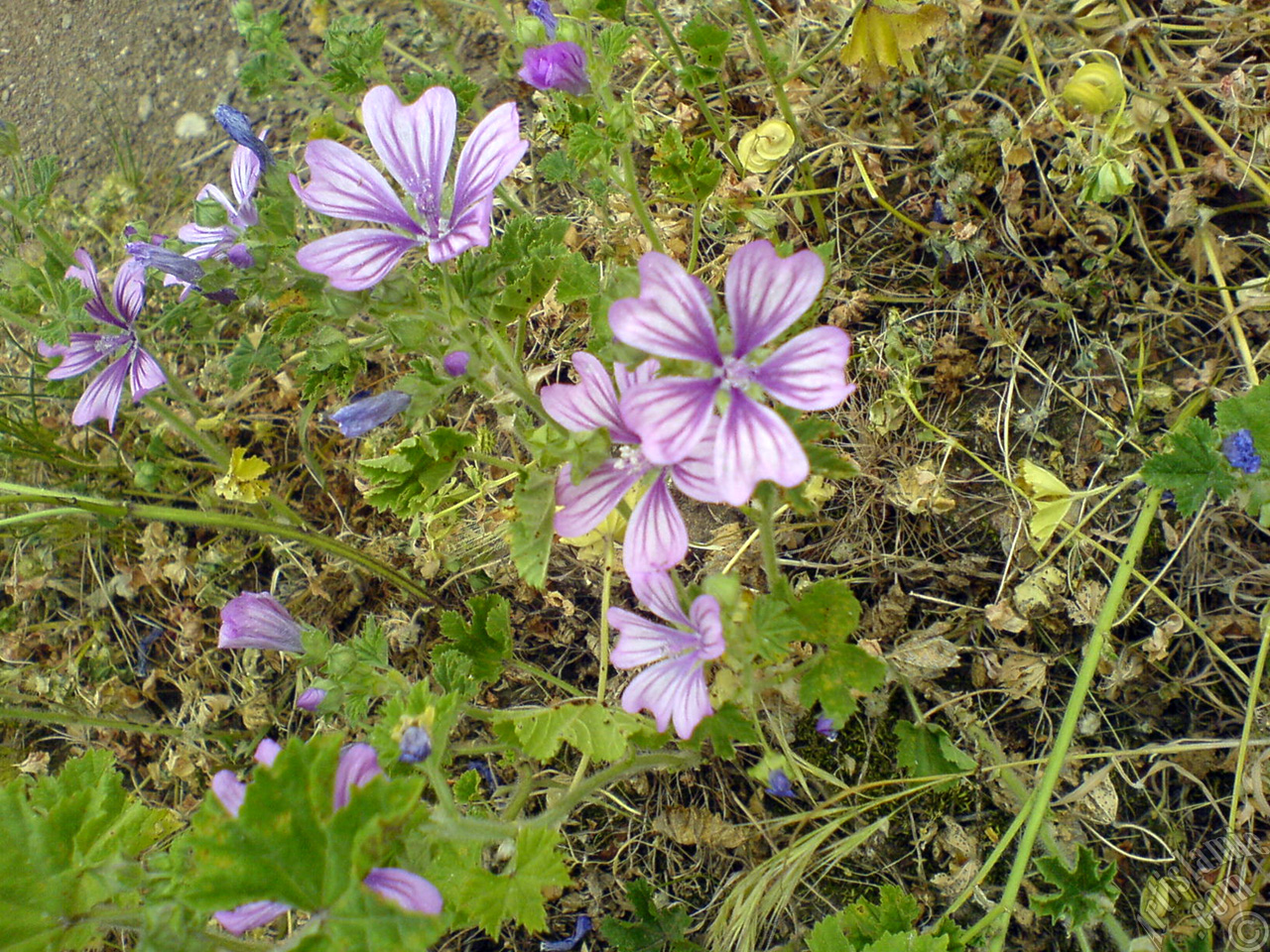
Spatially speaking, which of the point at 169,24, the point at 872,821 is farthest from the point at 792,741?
the point at 169,24

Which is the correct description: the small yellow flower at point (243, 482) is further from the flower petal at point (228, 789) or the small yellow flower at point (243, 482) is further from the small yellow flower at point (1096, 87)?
the small yellow flower at point (1096, 87)

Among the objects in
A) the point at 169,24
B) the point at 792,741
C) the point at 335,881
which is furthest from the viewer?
the point at 169,24

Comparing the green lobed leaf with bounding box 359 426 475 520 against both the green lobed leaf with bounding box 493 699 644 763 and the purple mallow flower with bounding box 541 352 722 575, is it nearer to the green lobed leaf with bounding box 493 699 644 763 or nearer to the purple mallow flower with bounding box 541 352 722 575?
the purple mallow flower with bounding box 541 352 722 575

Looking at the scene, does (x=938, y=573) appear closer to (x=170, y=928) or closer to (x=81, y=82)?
(x=170, y=928)

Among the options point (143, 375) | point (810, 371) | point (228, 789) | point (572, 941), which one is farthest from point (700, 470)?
point (143, 375)

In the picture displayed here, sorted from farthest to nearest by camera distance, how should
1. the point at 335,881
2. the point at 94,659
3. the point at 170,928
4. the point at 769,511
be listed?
the point at 94,659
the point at 769,511
the point at 170,928
the point at 335,881

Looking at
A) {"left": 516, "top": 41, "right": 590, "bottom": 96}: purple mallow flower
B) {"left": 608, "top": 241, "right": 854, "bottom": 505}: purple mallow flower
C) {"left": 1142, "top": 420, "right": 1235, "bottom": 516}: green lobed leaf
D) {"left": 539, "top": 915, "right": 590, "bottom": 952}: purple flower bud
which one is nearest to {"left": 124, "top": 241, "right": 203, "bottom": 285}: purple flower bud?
{"left": 516, "top": 41, "right": 590, "bottom": 96}: purple mallow flower
